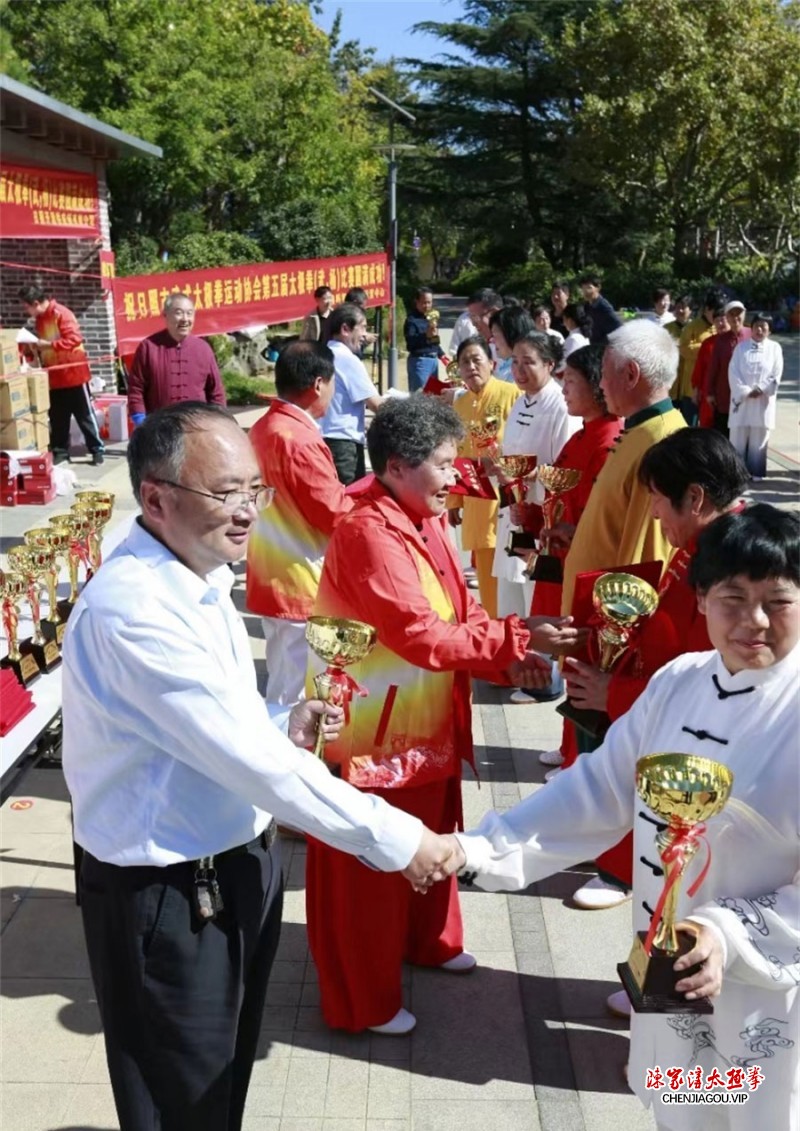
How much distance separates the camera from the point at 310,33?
3616 centimetres

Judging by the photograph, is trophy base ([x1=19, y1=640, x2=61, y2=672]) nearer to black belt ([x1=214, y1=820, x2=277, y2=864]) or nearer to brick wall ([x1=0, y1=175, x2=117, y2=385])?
black belt ([x1=214, y1=820, x2=277, y2=864])

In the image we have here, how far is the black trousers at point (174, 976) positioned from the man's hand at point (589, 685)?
1007mm

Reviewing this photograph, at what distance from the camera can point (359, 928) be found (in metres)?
3.52

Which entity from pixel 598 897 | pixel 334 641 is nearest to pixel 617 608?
pixel 334 641

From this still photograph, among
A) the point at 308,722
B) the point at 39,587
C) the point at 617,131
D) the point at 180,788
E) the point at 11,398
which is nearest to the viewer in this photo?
the point at 180,788

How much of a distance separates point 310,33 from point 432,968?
1464 inches

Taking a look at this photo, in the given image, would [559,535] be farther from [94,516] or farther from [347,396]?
[347,396]

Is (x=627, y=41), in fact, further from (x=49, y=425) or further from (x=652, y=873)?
(x=652, y=873)

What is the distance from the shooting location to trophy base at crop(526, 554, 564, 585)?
4.82 metres

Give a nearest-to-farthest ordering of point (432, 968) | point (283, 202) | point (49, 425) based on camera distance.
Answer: point (432, 968) < point (49, 425) < point (283, 202)

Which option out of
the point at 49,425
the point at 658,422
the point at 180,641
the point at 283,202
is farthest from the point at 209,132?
the point at 180,641

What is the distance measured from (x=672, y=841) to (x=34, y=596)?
2876mm

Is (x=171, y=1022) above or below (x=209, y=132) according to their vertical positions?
below

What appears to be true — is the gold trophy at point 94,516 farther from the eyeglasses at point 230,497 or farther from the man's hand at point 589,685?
the eyeglasses at point 230,497
